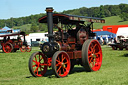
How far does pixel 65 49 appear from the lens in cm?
924

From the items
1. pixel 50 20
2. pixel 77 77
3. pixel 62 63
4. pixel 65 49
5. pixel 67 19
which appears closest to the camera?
pixel 77 77

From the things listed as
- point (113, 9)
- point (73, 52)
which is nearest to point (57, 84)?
point (73, 52)

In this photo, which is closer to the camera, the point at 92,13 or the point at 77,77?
the point at 77,77

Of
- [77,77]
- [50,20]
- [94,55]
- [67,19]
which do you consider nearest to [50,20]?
[50,20]

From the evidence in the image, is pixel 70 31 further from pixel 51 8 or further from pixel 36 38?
pixel 36 38

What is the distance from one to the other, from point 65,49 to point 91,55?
113cm

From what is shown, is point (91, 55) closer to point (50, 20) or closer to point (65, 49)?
point (65, 49)

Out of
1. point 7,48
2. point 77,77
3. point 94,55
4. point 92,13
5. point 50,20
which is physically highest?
point 92,13

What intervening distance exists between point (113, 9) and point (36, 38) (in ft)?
315

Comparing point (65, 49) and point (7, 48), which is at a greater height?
point (65, 49)

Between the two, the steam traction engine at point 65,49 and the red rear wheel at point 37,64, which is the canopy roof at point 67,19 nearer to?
the steam traction engine at point 65,49

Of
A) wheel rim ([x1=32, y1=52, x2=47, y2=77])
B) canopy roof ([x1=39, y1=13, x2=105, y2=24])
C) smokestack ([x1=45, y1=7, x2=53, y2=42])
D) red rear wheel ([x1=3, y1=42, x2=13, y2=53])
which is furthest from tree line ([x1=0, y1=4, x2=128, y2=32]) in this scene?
smokestack ([x1=45, y1=7, x2=53, y2=42])

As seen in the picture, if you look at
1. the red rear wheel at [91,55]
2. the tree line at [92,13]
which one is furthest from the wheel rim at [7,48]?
the tree line at [92,13]

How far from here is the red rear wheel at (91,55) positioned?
30.3 ft
